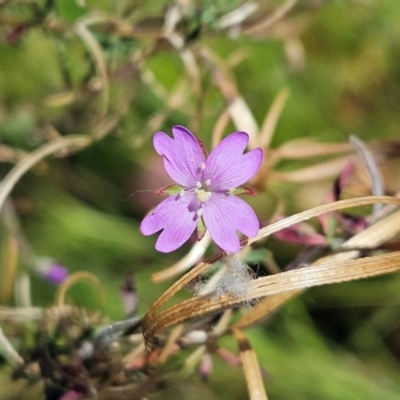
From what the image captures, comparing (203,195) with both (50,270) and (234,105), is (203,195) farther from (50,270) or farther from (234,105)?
(50,270)

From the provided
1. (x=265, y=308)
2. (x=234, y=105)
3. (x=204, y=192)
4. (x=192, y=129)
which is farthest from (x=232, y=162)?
(x=192, y=129)

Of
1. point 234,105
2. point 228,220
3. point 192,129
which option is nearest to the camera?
point 228,220

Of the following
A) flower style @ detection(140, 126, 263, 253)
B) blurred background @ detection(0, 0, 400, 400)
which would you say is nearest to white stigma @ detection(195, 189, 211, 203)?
flower style @ detection(140, 126, 263, 253)

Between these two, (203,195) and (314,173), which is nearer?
(203,195)

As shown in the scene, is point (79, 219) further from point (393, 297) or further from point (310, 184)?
point (393, 297)

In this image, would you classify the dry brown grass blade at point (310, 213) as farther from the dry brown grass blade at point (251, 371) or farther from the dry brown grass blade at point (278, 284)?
the dry brown grass blade at point (251, 371)

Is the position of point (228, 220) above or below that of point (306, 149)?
below

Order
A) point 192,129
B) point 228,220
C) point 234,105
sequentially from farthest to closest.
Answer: point 192,129 → point 234,105 → point 228,220
